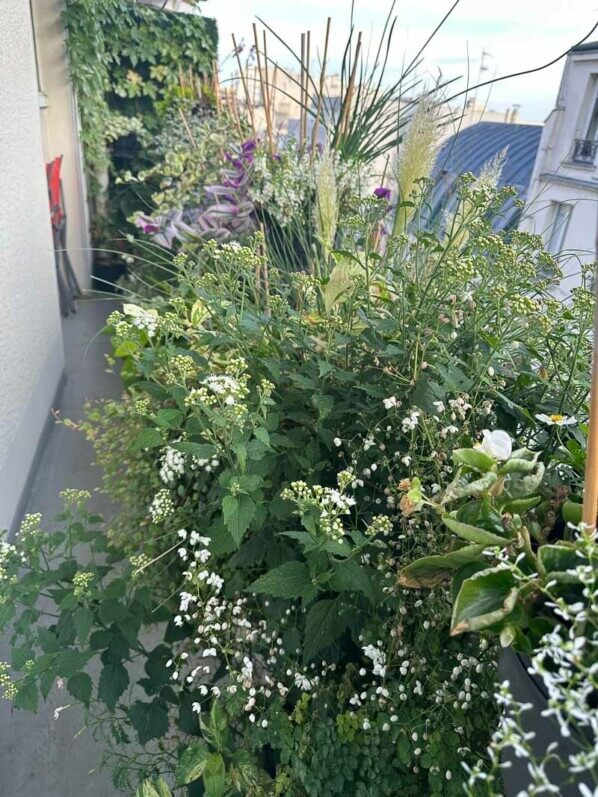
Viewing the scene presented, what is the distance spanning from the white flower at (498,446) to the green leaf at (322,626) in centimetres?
42

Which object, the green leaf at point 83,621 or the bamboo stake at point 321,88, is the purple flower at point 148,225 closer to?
the bamboo stake at point 321,88

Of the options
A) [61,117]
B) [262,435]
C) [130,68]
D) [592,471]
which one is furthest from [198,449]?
[130,68]

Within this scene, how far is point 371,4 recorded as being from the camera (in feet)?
6.10

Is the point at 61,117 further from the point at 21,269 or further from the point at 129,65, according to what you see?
the point at 21,269

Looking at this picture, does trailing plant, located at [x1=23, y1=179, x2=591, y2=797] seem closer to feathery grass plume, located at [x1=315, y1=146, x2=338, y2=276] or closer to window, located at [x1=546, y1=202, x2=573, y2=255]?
feathery grass plume, located at [x1=315, y1=146, x2=338, y2=276]

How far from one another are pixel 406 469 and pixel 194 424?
0.35 metres

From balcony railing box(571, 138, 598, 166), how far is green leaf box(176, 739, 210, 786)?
4.93 feet

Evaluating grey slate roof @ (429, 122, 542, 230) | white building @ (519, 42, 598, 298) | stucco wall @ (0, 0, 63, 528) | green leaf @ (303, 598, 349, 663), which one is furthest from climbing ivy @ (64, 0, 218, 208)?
green leaf @ (303, 598, 349, 663)

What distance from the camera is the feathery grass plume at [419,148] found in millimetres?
1319

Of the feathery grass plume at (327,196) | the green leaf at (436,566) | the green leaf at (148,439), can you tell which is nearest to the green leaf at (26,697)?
the green leaf at (148,439)

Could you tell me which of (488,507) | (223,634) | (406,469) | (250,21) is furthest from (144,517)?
(250,21)

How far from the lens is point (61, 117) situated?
4.45 meters

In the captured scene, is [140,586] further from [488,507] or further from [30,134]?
[30,134]

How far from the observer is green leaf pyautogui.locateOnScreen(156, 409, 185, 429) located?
1015 millimetres
